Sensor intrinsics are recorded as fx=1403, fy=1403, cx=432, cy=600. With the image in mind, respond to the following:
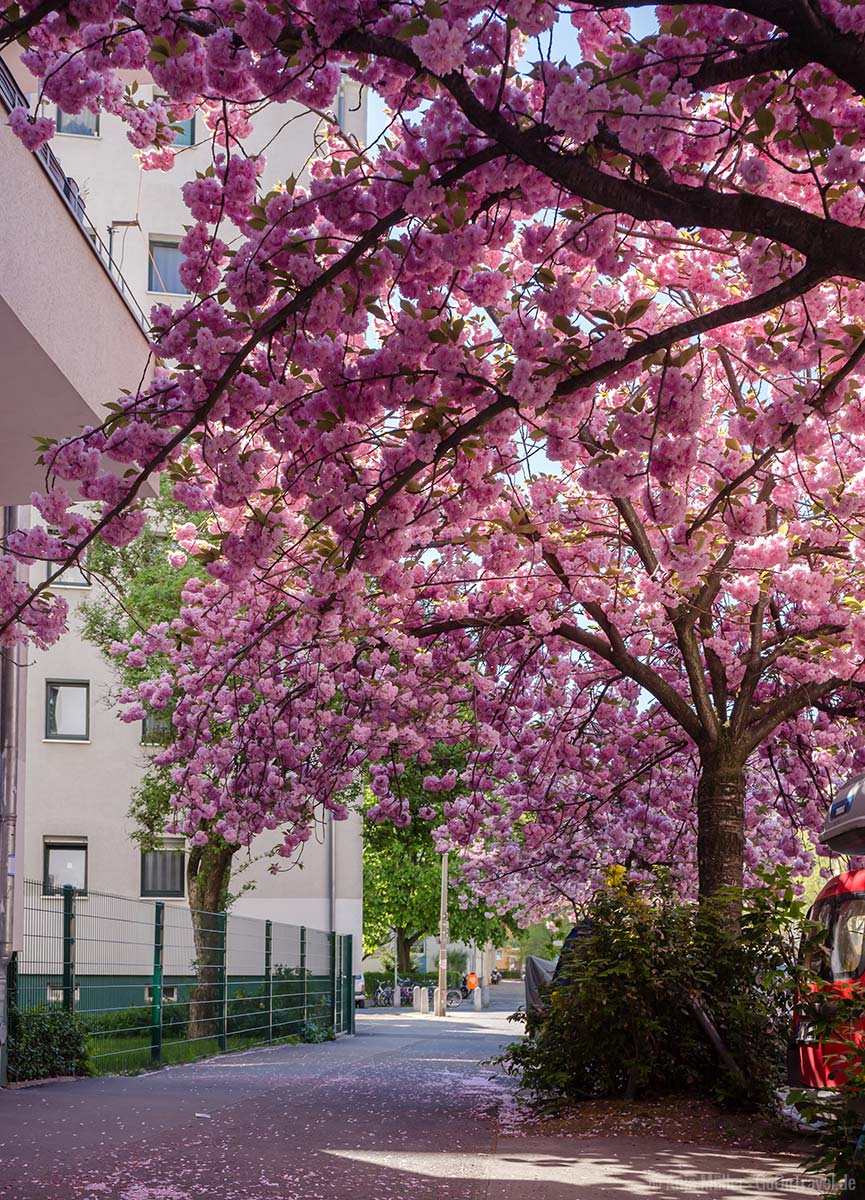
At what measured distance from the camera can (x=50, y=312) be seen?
356 inches

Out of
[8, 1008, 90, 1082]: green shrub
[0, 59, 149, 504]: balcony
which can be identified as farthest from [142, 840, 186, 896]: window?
[0, 59, 149, 504]: balcony

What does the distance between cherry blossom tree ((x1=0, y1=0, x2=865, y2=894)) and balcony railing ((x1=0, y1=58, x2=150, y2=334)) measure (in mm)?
1099

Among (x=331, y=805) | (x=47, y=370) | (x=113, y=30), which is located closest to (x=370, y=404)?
(x=113, y=30)

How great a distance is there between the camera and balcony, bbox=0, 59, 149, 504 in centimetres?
845

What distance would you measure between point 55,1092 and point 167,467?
20.6 feet

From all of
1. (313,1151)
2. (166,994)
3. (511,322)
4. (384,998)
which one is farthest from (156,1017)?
(384,998)

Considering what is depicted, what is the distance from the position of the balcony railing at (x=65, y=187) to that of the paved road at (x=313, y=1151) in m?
4.86

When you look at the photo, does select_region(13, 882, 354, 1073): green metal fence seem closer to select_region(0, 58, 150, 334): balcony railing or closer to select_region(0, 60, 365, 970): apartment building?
select_region(0, 60, 365, 970): apartment building

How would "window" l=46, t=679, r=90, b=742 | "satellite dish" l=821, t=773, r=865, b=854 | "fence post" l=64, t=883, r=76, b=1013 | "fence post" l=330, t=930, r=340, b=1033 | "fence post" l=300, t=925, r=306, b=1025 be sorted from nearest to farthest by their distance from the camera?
"satellite dish" l=821, t=773, r=865, b=854
"fence post" l=64, t=883, r=76, b=1013
"fence post" l=300, t=925, r=306, b=1025
"fence post" l=330, t=930, r=340, b=1033
"window" l=46, t=679, r=90, b=742

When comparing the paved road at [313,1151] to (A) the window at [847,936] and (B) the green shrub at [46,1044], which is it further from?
(A) the window at [847,936]

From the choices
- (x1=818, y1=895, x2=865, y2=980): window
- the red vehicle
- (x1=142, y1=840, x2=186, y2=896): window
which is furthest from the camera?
(x1=142, y1=840, x2=186, y2=896): window

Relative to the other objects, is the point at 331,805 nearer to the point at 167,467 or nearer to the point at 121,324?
the point at 121,324

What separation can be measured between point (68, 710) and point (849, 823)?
93.2ft

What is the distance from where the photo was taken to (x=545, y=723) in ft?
52.8
